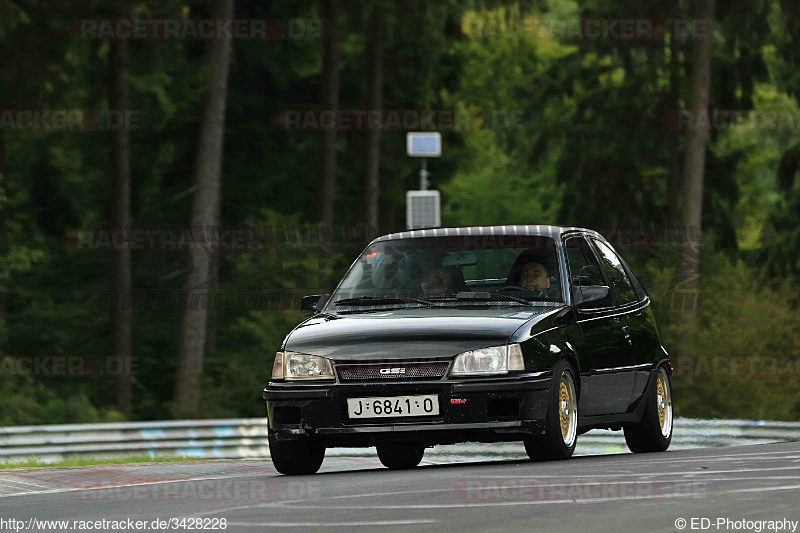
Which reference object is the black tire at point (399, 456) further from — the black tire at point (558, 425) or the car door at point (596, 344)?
the black tire at point (558, 425)

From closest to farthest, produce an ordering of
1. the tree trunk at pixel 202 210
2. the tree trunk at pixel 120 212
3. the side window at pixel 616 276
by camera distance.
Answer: the side window at pixel 616 276 → the tree trunk at pixel 202 210 → the tree trunk at pixel 120 212

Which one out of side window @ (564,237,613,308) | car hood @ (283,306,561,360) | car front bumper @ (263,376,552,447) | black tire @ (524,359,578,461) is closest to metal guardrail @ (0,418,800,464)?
side window @ (564,237,613,308)

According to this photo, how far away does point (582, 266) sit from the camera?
520 inches

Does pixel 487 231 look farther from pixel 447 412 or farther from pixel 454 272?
pixel 447 412

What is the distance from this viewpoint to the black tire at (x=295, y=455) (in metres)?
11.9

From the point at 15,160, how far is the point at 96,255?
332 cm

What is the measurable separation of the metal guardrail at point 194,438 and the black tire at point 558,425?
9.62 m

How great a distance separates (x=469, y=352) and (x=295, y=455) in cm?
173

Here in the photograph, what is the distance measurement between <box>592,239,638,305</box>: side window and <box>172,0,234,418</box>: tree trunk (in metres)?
17.3

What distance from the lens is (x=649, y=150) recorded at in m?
40.0

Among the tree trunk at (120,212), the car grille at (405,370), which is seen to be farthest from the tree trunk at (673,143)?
the car grille at (405,370)

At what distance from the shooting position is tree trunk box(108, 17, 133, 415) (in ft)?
121

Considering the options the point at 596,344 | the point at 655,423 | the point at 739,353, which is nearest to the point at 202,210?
the point at 739,353

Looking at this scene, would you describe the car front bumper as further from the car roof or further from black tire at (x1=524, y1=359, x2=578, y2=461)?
the car roof
